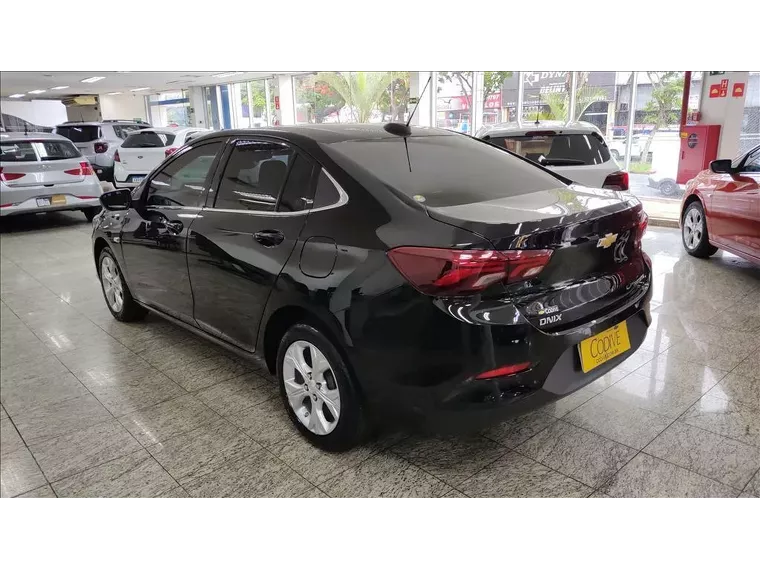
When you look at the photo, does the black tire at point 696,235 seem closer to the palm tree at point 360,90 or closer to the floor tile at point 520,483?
the floor tile at point 520,483

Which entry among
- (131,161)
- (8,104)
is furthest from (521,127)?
(8,104)

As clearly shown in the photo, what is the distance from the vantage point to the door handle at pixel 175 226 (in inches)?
124

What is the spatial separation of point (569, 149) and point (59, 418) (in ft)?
14.8

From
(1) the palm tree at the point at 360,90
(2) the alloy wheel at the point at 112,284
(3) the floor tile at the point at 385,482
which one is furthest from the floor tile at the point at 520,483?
(1) the palm tree at the point at 360,90

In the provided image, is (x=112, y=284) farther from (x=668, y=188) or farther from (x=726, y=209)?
(x=668, y=188)

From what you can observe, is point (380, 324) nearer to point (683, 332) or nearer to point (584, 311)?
point (584, 311)

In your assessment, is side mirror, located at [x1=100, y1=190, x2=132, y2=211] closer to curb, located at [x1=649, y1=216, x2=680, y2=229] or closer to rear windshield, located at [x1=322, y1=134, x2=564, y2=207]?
rear windshield, located at [x1=322, y1=134, x2=564, y2=207]

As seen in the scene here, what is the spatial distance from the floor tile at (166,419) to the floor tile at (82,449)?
0.16ft

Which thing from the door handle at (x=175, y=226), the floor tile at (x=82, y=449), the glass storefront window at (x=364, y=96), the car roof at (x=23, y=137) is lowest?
the floor tile at (x=82, y=449)

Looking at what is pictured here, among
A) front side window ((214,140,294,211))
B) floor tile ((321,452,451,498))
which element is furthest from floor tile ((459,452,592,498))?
front side window ((214,140,294,211))

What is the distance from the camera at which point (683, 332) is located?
3791 mm

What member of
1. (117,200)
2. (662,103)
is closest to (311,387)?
(117,200)

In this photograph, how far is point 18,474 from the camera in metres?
2.50

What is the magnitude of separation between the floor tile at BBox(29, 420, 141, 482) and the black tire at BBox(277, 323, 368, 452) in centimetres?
89
